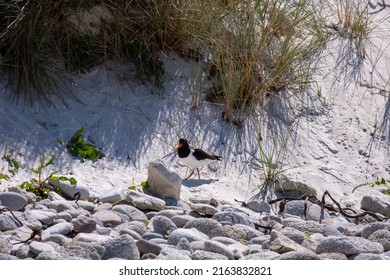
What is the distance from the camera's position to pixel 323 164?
29.4 ft

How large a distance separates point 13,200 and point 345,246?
2.26 metres

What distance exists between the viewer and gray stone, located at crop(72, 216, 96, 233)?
5.88 m

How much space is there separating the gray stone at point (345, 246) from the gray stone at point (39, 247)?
162 centimetres

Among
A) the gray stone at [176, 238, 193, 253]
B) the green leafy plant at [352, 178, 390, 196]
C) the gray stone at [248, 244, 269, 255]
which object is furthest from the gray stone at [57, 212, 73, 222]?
the green leafy plant at [352, 178, 390, 196]

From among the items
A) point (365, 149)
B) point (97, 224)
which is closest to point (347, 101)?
point (365, 149)

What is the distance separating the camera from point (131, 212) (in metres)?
6.66

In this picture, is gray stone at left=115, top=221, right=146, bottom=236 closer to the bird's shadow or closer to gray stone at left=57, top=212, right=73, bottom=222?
gray stone at left=57, top=212, right=73, bottom=222

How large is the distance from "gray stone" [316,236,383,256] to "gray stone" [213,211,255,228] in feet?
2.84

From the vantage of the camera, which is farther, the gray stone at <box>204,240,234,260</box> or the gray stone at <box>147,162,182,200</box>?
the gray stone at <box>147,162,182,200</box>

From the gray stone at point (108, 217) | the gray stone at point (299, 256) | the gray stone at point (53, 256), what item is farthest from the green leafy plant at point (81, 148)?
the gray stone at point (299, 256)

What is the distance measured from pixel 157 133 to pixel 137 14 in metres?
1.13

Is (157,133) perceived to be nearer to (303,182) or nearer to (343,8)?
(303,182)
